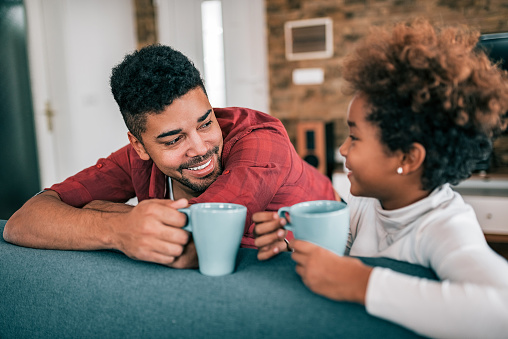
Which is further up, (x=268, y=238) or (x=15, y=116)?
(x=15, y=116)

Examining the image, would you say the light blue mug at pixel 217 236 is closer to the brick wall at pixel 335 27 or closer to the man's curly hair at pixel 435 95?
the man's curly hair at pixel 435 95

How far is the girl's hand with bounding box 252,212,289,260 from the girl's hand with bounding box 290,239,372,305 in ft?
0.31

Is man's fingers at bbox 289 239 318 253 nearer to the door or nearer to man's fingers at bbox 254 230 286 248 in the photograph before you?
man's fingers at bbox 254 230 286 248

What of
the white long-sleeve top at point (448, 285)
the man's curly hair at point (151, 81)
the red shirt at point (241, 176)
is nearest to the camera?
the white long-sleeve top at point (448, 285)

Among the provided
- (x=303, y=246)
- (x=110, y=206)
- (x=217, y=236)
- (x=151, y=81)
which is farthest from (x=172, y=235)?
(x=151, y=81)

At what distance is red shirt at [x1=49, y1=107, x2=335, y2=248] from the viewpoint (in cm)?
97

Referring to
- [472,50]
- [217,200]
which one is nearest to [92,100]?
[217,200]

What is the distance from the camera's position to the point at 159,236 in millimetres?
748

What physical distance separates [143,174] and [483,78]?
106cm

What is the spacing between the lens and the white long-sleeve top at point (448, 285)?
0.49 metres

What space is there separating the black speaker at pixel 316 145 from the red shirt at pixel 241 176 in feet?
6.17

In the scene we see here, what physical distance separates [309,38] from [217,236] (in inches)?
130

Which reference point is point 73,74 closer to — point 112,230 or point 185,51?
point 185,51

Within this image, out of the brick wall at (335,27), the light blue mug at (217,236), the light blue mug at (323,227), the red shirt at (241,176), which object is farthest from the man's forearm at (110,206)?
the brick wall at (335,27)
